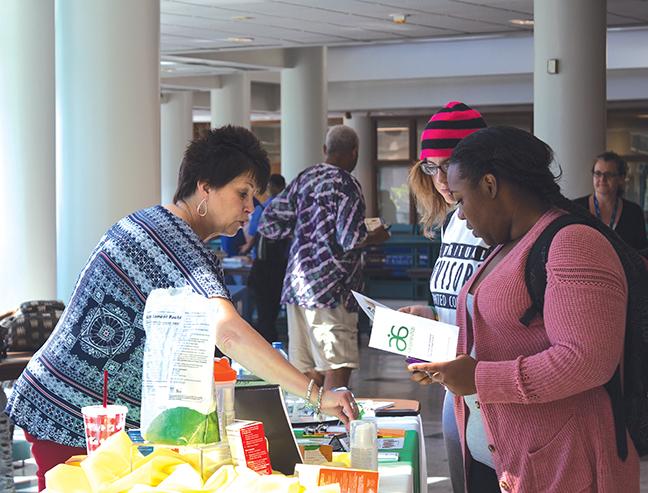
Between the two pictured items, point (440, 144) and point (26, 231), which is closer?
point (440, 144)

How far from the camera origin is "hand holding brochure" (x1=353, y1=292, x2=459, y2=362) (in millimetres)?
2299

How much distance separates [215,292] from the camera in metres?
2.56

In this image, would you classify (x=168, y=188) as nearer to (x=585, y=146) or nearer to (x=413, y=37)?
(x=413, y=37)

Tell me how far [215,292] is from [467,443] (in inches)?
26.4

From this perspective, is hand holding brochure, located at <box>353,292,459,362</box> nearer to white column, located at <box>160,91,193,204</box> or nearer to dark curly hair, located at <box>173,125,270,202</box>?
dark curly hair, located at <box>173,125,270,202</box>

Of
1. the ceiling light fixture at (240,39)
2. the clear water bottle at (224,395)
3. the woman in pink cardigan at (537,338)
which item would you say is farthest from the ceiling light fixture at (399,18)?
the clear water bottle at (224,395)

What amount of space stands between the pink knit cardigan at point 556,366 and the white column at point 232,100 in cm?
1589

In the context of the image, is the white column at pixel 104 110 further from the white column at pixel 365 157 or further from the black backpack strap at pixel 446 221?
A: the white column at pixel 365 157

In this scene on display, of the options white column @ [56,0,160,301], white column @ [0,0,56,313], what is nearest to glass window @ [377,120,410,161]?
white column @ [0,0,56,313]

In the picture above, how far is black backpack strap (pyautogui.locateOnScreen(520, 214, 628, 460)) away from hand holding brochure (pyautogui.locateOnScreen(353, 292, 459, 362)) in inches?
6.1

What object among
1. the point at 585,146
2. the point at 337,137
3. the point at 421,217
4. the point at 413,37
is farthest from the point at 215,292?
the point at 413,37

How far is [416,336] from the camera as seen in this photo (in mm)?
2311

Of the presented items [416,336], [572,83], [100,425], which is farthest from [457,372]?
[572,83]

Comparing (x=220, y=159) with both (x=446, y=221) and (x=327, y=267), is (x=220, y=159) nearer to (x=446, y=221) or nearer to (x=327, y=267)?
(x=446, y=221)
